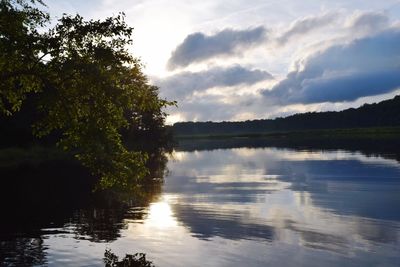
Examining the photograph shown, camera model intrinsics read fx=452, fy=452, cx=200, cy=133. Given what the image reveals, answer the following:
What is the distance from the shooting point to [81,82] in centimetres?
2031

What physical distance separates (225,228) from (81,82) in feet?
40.9

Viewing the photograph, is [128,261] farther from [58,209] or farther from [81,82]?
[58,209]

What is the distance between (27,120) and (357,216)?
7810 centimetres

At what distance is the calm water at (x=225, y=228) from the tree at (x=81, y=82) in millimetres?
4512

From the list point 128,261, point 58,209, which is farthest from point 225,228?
point 58,209

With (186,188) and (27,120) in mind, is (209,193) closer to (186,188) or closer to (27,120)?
(186,188)

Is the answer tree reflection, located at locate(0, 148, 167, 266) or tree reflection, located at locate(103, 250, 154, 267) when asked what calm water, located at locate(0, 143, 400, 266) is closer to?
tree reflection, located at locate(0, 148, 167, 266)

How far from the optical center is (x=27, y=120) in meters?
93.0

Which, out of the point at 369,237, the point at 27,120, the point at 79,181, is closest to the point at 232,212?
the point at 369,237

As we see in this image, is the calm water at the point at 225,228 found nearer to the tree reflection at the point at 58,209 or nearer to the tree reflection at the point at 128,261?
the tree reflection at the point at 58,209

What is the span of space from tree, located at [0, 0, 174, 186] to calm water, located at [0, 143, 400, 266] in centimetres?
451

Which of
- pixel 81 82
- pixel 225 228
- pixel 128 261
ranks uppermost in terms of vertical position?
pixel 81 82

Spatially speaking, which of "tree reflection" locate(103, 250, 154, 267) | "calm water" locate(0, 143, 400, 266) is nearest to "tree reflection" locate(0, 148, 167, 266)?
"calm water" locate(0, 143, 400, 266)

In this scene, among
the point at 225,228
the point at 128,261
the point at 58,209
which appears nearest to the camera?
the point at 128,261
